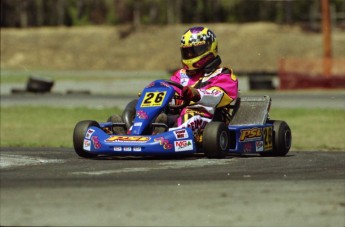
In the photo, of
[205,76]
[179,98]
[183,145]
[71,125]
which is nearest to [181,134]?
[183,145]

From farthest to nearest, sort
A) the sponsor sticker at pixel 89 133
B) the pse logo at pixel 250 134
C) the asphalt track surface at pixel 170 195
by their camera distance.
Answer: the pse logo at pixel 250 134, the sponsor sticker at pixel 89 133, the asphalt track surface at pixel 170 195

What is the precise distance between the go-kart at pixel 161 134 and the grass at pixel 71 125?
13.1 ft

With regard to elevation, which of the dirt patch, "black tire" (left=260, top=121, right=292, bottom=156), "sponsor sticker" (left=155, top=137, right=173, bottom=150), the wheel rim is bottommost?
the dirt patch

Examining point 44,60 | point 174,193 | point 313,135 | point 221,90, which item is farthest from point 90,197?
point 44,60

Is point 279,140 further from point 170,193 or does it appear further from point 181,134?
point 170,193

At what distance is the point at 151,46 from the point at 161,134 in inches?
2428

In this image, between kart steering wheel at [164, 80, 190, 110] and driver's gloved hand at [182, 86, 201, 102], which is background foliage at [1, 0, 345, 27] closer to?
kart steering wheel at [164, 80, 190, 110]

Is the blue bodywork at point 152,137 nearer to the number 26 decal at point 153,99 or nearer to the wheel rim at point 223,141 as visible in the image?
the number 26 decal at point 153,99

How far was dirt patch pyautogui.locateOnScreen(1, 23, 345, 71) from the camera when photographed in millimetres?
65562

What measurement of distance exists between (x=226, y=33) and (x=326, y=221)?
66.6 meters

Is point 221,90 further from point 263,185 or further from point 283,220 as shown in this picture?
point 283,220

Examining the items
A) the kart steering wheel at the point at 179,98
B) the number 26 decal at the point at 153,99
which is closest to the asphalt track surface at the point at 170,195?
the number 26 decal at the point at 153,99

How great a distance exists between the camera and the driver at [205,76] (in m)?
11.4

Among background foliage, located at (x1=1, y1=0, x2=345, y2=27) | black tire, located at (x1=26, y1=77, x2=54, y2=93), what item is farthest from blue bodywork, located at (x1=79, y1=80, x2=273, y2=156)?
background foliage, located at (x1=1, y1=0, x2=345, y2=27)
